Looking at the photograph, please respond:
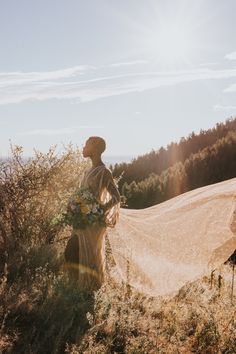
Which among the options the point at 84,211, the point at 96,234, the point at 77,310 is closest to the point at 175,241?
the point at 96,234

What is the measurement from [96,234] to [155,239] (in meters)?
1.36

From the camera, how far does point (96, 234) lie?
6.68 m

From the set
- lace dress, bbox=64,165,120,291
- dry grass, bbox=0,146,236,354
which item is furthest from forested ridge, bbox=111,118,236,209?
lace dress, bbox=64,165,120,291

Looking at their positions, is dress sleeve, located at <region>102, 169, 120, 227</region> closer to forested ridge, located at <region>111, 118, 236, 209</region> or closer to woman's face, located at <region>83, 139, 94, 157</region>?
woman's face, located at <region>83, 139, 94, 157</region>

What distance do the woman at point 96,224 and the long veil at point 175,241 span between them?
411mm

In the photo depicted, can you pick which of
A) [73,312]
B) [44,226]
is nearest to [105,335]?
[73,312]

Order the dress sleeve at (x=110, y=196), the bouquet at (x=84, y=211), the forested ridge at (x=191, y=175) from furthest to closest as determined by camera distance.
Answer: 1. the forested ridge at (x=191, y=175)
2. the dress sleeve at (x=110, y=196)
3. the bouquet at (x=84, y=211)

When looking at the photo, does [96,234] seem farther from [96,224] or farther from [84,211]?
[84,211]

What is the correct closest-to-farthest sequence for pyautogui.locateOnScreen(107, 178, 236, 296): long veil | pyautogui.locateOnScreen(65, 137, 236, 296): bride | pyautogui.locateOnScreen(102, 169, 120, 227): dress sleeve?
pyautogui.locateOnScreen(102, 169, 120, 227): dress sleeve → pyautogui.locateOnScreen(65, 137, 236, 296): bride → pyautogui.locateOnScreen(107, 178, 236, 296): long veil

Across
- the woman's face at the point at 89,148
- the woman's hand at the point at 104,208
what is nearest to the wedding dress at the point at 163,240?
the woman's hand at the point at 104,208

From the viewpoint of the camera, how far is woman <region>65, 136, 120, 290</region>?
662 centimetres

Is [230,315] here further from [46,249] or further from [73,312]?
[46,249]

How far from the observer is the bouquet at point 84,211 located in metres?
6.44

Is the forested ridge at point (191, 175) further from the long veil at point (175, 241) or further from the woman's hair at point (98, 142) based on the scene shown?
the woman's hair at point (98, 142)
